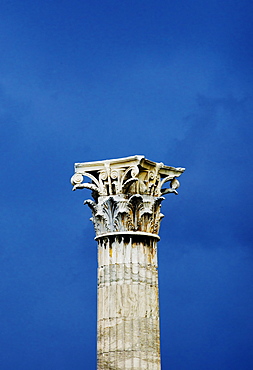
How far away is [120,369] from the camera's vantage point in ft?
63.9

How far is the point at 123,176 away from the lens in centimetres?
2044

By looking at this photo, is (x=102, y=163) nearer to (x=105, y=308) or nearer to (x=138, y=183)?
(x=138, y=183)

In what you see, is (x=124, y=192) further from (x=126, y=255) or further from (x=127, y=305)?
(x=127, y=305)

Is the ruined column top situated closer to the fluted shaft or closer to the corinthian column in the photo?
the corinthian column

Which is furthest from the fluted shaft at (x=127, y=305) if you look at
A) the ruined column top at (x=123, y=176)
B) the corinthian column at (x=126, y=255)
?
the ruined column top at (x=123, y=176)

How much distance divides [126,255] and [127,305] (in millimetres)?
1353

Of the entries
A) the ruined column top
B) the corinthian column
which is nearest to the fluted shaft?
the corinthian column

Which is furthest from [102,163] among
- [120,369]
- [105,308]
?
[120,369]

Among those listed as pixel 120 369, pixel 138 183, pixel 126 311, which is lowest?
pixel 120 369

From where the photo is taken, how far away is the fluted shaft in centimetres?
1966

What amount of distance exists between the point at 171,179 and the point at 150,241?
1.98m

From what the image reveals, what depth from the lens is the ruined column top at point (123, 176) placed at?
20.4m

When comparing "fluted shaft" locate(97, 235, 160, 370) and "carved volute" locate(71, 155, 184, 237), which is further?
"carved volute" locate(71, 155, 184, 237)

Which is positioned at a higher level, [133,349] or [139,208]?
[139,208]
